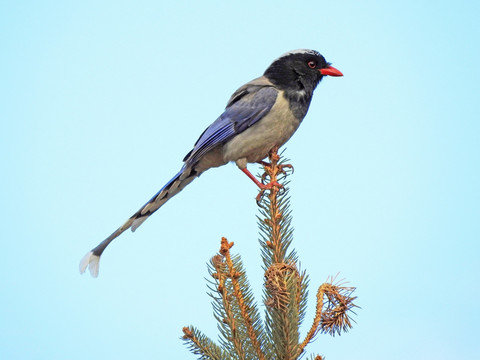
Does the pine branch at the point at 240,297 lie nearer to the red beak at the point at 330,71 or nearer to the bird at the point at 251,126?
the bird at the point at 251,126

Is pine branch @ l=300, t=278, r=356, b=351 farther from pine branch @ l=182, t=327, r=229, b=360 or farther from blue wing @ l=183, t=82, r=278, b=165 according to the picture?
blue wing @ l=183, t=82, r=278, b=165

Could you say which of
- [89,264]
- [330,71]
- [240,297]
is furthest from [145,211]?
[330,71]

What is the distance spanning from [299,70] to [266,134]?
3.46 feet

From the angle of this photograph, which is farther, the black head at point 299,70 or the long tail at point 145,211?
the black head at point 299,70

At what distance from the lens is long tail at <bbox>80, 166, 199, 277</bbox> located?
4680mm

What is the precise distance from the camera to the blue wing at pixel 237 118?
5.91 metres

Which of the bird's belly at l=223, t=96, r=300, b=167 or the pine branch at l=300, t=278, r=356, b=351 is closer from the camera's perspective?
the pine branch at l=300, t=278, r=356, b=351

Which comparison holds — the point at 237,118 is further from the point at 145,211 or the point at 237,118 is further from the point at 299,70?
the point at 145,211

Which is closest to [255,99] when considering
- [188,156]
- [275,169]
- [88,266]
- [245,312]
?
[188,156]

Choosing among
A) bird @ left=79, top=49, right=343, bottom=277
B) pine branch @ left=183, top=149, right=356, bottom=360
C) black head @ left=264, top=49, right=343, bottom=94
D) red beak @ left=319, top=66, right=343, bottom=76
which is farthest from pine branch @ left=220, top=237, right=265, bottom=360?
red beak @ left=319, top=66, right=343, bottom=76

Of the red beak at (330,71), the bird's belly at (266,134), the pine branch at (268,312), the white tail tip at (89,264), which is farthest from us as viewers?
the red beak at (330,71)

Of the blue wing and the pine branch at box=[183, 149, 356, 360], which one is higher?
the blue wing

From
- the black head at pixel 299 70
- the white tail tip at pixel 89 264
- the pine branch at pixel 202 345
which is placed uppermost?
the black head at pixel 299 70

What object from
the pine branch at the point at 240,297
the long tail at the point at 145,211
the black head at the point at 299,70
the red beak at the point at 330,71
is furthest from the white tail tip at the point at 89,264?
the red beak at the point at 330,71
